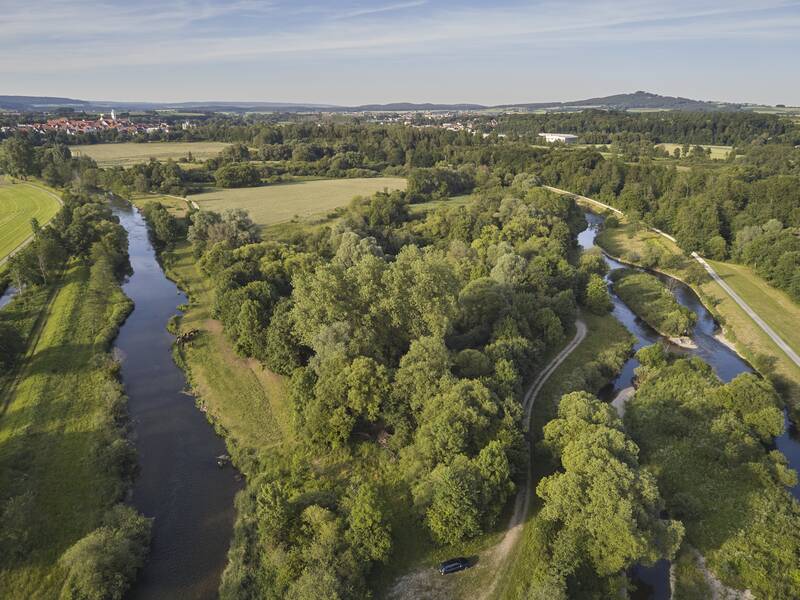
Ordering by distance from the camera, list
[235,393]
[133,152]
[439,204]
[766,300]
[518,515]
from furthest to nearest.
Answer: [133,152] → [439,204] → [766,300] → [235,393] → [518,515]

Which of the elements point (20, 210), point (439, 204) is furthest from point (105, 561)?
point (20, 210)

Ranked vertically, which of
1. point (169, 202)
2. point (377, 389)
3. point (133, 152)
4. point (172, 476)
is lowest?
point (172, 476)

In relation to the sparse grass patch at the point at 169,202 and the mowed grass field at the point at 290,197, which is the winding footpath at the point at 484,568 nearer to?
the mowed grass field at the point at 290,197

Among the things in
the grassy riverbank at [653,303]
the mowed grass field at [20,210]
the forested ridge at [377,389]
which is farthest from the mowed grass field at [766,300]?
the mowed grass field at [20,210]

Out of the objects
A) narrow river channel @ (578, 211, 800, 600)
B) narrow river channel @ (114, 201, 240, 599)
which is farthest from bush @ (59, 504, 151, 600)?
narrow river channel @ (578, 211, 800, 600)

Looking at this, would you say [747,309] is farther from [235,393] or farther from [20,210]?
[20,210]

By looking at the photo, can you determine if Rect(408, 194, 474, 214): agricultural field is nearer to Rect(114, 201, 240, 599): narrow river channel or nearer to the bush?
Rect(114, 201, 240, 599): narrow river channel

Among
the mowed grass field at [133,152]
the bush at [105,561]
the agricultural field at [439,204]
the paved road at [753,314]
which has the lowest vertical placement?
the paved road at [753,314]
